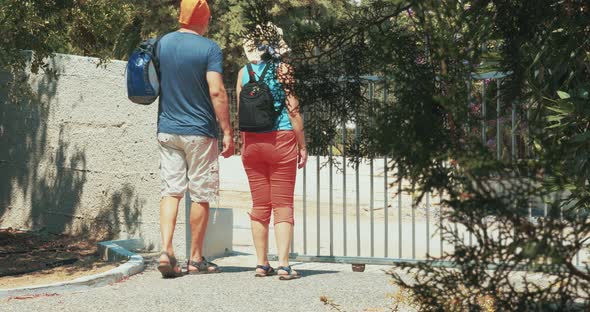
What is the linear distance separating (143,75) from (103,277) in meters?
1.46

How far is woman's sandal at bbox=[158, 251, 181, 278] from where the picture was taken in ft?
27.0

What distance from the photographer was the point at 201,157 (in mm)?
8383

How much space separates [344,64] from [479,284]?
4.52 ft

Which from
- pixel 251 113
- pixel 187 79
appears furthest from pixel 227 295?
pixel 187 79

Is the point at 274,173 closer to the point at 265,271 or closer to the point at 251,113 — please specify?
the point at 251,113

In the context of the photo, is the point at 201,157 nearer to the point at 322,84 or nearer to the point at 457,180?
the point at 322,84

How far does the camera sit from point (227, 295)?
295 inches

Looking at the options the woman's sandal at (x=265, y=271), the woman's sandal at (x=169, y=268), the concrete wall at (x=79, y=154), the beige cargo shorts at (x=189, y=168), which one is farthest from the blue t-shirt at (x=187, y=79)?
the concrete wall at (x=79, y=154)

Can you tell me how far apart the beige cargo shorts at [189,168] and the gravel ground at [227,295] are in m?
0.63

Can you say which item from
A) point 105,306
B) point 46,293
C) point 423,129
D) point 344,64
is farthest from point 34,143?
point 423,129

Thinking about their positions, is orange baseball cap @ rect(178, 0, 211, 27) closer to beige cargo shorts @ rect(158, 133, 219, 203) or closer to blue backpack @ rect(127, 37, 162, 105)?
blue backpack @ rect(127, 37, 162, 105)

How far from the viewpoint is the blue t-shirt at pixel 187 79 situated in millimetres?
8266

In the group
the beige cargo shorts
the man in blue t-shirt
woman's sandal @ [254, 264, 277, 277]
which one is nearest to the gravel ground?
woman's sandal @ [254, 264, 277, 277]

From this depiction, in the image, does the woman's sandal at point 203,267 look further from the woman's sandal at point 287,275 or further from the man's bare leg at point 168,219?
the woman's sandal at point 287,275
